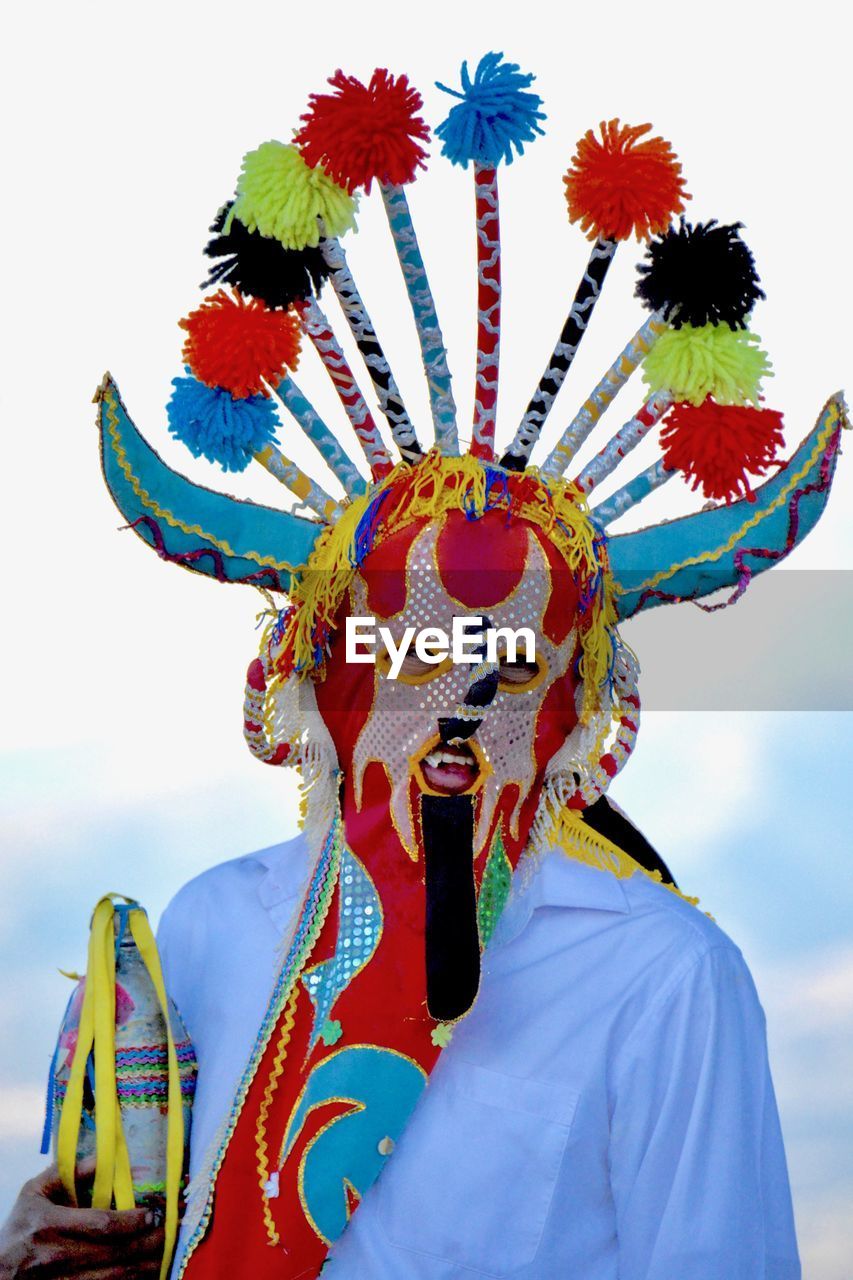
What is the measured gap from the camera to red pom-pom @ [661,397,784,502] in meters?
2.48

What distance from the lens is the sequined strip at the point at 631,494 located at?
2.52 metres

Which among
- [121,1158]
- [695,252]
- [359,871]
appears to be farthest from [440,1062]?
[695,252]

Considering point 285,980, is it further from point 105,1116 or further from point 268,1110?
point 105,1116

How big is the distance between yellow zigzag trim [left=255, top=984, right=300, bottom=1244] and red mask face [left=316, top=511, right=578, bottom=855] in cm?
31

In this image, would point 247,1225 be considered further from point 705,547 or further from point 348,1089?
point 705,547

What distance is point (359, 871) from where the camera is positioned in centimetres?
245

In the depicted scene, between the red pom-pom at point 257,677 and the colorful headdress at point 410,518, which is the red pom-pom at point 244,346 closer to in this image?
the colorful headdress at point 410,518

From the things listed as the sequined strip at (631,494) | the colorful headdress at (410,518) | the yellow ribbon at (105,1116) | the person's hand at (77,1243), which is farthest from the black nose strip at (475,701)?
the person's hand at (77,1243)

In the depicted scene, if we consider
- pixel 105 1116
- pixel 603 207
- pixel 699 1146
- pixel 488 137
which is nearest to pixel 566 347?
pixel 603 207

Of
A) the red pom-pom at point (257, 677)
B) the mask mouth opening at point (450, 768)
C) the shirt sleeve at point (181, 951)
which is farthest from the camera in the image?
the shirt sleeve at point (181, 951)

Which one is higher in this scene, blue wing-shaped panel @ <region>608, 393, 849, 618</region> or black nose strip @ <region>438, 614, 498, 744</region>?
blue wing-shaped panel @ <region>608, 393, 849, 618</region>

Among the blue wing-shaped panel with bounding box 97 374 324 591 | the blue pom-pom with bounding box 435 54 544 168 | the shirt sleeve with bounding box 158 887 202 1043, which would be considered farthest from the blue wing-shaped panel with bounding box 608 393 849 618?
the shirt sleeve with bounding box 158 887 202 1043

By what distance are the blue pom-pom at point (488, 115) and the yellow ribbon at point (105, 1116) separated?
1.28 m

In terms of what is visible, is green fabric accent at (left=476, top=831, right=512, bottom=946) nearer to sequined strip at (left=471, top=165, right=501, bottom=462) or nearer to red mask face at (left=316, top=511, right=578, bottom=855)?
red mask face at (left=316, top=511, right=578, bottom=855)
